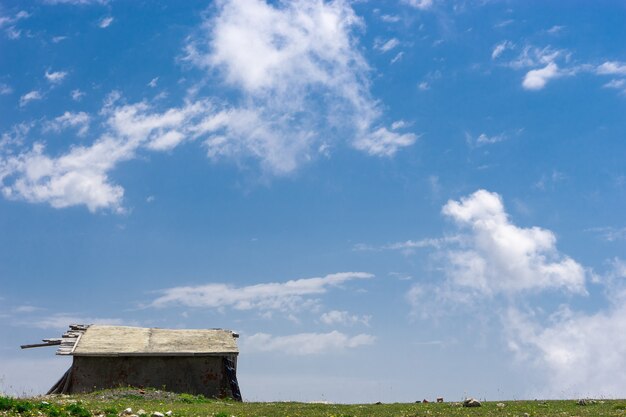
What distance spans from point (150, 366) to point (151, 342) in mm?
2642

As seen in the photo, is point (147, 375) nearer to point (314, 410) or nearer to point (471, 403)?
point (314, 410)

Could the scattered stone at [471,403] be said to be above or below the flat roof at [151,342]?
below

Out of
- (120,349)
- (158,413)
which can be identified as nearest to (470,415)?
(158,413)

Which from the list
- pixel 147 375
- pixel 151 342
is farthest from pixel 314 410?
pixel 151 342

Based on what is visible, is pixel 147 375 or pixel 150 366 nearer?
pixel 147 375

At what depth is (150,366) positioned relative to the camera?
42.9 metres

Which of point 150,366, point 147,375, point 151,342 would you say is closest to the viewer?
point 147,375

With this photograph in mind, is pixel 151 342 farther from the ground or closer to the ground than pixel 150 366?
farther from the ground

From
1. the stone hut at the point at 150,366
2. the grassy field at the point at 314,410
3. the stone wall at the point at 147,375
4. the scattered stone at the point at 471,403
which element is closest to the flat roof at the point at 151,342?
the stone hut at the point at 150,366

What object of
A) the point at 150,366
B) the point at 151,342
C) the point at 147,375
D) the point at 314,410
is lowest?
the point at 314,410

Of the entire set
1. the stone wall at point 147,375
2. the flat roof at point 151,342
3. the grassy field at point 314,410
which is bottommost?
the grassy field at point 314,410

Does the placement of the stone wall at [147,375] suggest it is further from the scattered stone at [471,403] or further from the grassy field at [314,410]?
the scattered stone at [471,403]

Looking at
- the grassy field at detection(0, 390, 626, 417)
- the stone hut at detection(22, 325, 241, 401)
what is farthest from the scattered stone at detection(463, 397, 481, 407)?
the stone hut at detection(22, 325, 241, 401)

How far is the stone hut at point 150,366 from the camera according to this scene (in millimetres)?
42656
